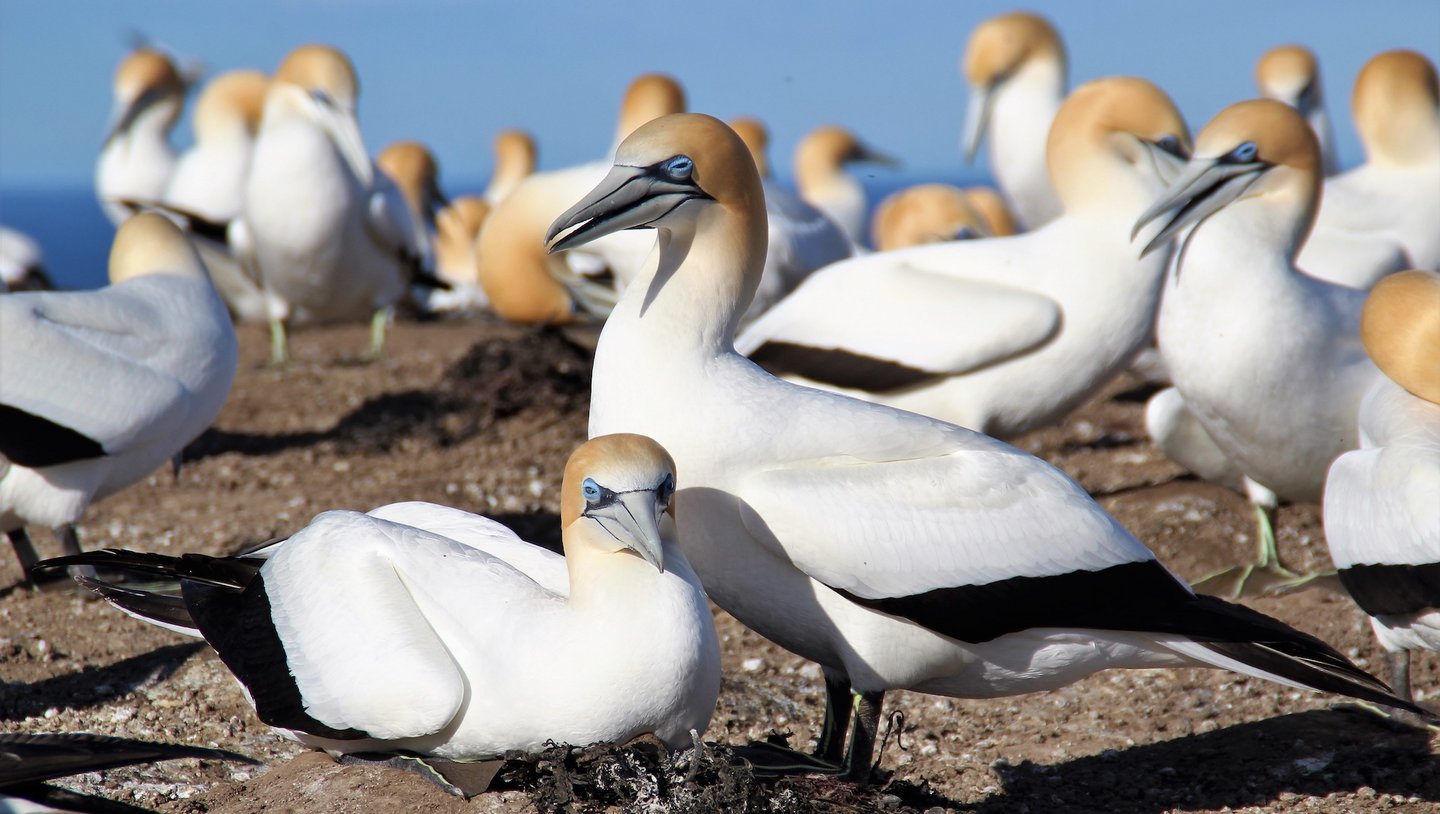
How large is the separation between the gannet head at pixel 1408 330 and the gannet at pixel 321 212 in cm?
684

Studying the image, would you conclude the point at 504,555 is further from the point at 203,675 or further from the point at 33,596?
the point at 33,596

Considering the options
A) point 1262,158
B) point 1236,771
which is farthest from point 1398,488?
point 1262,158

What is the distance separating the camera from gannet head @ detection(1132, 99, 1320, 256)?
213 inches

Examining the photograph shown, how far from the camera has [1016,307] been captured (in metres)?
5.48

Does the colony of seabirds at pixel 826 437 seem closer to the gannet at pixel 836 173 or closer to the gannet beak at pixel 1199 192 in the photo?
the gannet beak at pixel 1199 192

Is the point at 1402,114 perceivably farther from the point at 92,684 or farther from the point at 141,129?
the point at 141,129

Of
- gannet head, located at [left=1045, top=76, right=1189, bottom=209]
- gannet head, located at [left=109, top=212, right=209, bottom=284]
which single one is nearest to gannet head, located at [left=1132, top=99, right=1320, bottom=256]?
gannet head, located at [left=1045, top=76, right=1189, bottom=209]

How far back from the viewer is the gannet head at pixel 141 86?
13773 millimetres

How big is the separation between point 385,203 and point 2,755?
7.85 m

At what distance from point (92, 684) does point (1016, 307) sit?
3.30 m

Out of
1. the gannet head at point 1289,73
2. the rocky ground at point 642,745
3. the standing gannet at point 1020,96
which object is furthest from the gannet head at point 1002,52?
the rocky ground at point 642,745

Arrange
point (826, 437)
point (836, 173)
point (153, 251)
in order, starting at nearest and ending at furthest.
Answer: point (826, 437), point (153, 251), point (836, 173)

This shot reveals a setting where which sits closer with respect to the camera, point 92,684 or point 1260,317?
point 92,684

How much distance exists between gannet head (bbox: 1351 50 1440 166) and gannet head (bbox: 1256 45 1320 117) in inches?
84.5
